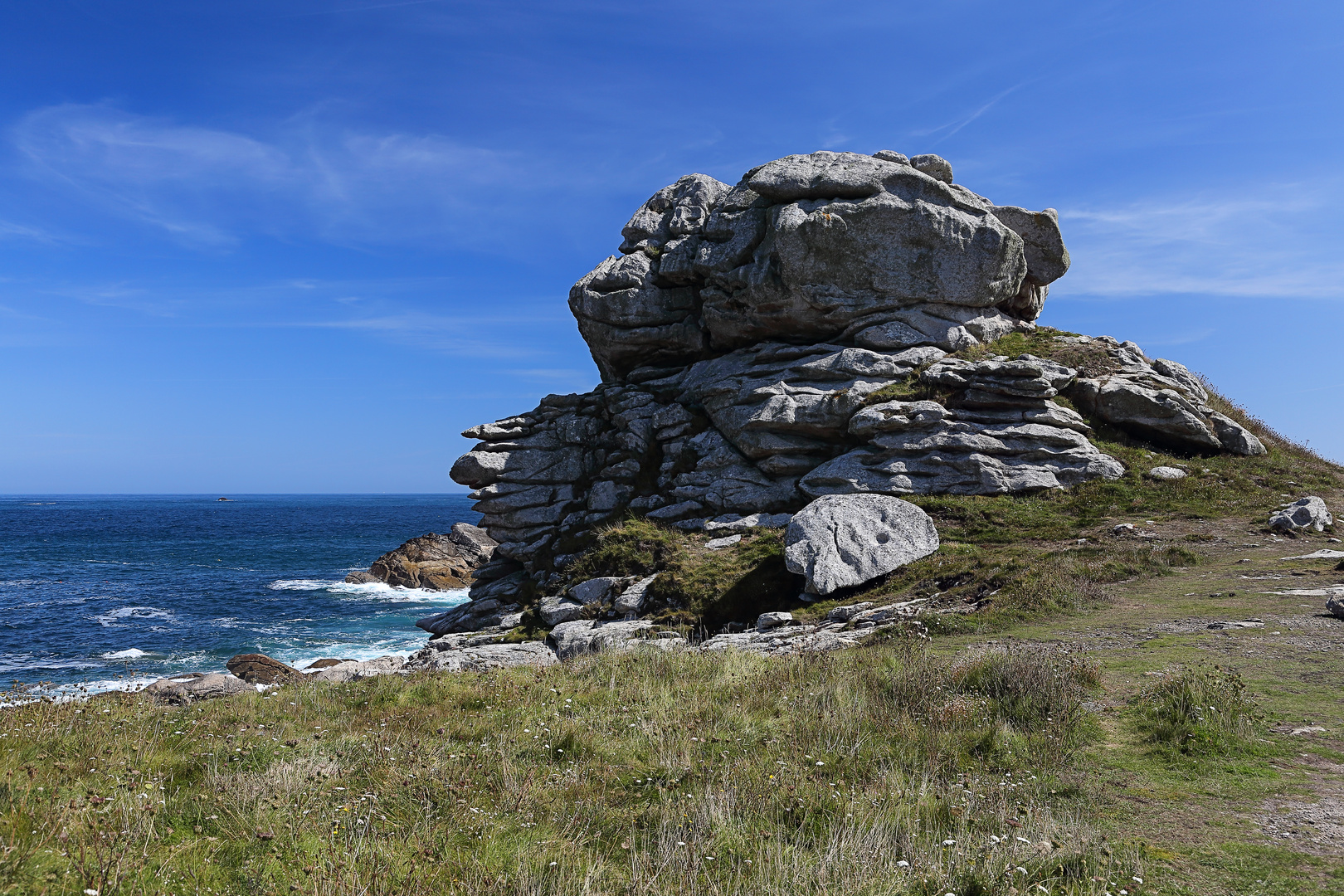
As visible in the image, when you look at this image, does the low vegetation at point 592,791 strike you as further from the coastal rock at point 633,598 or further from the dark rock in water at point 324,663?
the dark rock in water at point 324,663

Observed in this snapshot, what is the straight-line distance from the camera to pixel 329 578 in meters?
67.6

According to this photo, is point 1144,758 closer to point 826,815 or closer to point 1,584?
point 826,815

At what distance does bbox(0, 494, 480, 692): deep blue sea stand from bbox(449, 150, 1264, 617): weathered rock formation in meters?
9.99

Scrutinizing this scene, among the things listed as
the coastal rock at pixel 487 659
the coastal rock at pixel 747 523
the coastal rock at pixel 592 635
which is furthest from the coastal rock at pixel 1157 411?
the coastal rock at pixel 487 659

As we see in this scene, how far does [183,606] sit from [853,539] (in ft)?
168

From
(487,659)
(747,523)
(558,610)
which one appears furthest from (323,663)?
(747,523)

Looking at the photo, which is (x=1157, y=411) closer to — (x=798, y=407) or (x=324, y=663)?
(x=798, y=407)

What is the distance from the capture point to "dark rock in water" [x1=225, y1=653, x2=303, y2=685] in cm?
2742

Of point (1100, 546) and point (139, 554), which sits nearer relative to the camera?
point (1100, 546)

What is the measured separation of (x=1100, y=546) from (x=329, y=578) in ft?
215

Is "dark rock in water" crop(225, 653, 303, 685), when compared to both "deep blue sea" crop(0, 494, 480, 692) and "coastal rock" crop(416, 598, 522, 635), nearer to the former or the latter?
"deep blue sea" crop(0, 494, 480, 692)

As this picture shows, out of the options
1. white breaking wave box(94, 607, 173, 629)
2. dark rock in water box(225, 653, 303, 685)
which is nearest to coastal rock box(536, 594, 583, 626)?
dark rock in water box(225, 653, 303, 685)

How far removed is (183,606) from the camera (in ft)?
169

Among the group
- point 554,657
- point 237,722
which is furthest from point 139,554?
point 237,722
